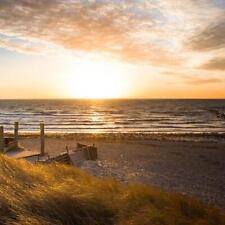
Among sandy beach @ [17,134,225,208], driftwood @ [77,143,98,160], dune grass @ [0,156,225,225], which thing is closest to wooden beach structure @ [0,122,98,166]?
driftwood @ [77,143,98,160]

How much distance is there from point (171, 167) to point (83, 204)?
17.4 meters

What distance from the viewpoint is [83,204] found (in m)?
7.35

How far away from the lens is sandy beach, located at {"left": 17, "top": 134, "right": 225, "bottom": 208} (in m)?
18.0

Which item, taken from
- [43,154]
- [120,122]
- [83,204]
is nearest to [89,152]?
[43,154]

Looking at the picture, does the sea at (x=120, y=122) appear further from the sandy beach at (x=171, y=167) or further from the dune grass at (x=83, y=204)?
the dune grass at (x=83, y=204)

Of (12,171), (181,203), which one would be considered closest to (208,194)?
(181,203)

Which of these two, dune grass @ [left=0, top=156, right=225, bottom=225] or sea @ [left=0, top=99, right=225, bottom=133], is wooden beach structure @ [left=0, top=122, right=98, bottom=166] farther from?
sea @ [left=0, top=99, right=225, bottom=133]

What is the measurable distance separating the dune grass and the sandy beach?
7257mm

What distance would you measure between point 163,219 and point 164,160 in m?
19.9

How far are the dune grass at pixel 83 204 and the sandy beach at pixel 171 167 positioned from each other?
286 inches

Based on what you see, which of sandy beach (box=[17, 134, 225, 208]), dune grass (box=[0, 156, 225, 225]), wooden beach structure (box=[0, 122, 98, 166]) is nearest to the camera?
dune grass (box=[0, 156, 225, 225])

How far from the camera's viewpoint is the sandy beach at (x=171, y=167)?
18.0m

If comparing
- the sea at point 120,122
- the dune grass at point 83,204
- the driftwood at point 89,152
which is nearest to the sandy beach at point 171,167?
the driftwood at point 89,152

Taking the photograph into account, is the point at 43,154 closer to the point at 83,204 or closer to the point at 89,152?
the point at 89,152
